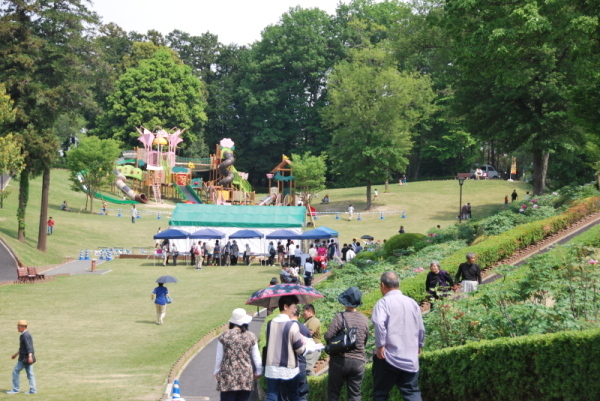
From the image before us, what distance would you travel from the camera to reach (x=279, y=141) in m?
93.0

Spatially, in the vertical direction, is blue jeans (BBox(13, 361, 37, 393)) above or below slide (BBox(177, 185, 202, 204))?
below

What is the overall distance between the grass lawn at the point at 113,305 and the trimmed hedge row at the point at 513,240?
6737 millimetres

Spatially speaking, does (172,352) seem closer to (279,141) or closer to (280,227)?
(280,227)

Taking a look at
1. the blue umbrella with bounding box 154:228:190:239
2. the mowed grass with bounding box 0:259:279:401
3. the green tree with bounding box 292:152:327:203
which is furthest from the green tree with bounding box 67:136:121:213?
the mowed grass with bounding box 0:259:279:401

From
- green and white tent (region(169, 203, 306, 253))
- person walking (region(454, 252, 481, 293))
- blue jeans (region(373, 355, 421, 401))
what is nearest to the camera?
blue jeans (region(373, 355, 421, 401))

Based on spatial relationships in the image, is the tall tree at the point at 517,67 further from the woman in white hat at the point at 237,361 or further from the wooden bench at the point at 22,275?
the wooden bench at the point at 22,275

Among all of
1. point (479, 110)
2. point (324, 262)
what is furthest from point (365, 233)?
point (479, 110)

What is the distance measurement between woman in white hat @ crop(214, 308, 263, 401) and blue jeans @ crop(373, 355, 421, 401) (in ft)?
4.81

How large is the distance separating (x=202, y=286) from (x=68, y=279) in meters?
6.38

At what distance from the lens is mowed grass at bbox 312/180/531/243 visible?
5156cm

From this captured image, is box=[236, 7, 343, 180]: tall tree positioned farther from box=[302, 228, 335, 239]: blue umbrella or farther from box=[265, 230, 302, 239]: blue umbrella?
box=[302, 228, 335, 239]: blue umbrella

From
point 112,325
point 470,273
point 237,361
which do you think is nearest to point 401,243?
point 112,325

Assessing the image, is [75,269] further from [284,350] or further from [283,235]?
[284,350]

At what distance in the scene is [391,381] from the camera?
768cm
